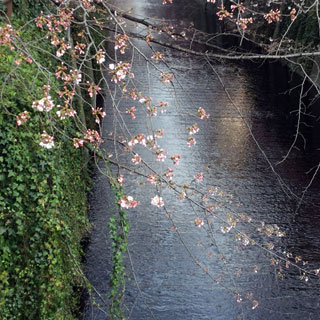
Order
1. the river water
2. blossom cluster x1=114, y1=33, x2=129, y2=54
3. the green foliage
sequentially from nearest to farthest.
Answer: blossom cluster x1=114, y1=33, x2=129, y2=54 < the green foliage < the river water

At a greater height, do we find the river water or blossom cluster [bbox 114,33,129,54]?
blossom cluster [bbox 114,33,129,54]

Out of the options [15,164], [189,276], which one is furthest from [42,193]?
[189,276]

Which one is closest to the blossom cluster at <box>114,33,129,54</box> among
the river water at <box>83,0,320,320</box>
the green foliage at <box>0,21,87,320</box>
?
the river water at <box>83,0,320,320</box>

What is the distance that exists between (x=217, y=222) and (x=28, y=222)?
401 centimetres

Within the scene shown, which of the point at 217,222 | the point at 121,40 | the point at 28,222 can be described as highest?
the point at 121,40

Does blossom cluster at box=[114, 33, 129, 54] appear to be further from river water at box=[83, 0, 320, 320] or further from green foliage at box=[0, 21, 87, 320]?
green foliage at box=[0, 21, 87, 320]

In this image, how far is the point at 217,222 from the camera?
836cm

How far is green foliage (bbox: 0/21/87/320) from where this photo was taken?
484 centimetres

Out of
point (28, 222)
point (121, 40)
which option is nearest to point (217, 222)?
point (28, 222)

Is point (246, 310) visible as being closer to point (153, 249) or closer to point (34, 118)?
point (153, 249)

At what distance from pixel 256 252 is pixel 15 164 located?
4116 mm

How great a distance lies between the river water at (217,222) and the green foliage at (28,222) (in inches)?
26.5

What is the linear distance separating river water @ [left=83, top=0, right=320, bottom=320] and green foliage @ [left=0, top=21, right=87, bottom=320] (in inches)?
26.5

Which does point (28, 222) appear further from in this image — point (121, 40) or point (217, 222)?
point (217, 222)
